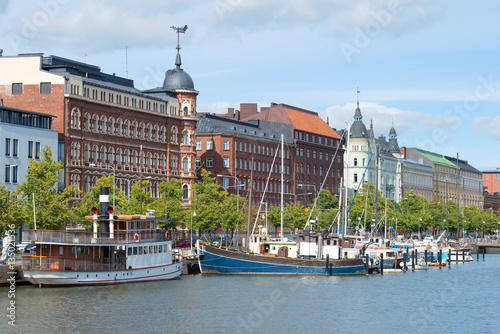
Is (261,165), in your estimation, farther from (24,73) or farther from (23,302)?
(23,302)

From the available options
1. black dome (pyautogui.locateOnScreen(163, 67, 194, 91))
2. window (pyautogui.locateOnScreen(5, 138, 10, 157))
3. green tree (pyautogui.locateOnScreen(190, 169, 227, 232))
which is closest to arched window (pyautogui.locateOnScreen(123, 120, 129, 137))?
green tree (pyautogui.locateOnScreen(190, 169, 227, 232))

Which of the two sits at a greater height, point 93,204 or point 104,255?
point 93,204

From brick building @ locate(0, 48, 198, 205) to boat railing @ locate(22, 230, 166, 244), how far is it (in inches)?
852

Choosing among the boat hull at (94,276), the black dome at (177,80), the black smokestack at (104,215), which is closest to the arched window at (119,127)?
the black dome at (177,80)

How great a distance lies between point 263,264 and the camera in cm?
9975

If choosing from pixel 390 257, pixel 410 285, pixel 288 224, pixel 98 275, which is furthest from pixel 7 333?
pixel 288 224

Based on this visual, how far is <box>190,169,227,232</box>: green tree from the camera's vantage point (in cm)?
12762

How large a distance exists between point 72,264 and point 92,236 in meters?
4.09

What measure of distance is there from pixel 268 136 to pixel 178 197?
180 ft

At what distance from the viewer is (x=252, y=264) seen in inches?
3930

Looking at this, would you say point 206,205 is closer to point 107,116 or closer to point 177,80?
point 107,116

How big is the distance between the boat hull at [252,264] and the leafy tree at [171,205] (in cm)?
1726

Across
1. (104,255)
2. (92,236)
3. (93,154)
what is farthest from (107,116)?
(104,255)

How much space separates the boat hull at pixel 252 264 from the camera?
99.5m
